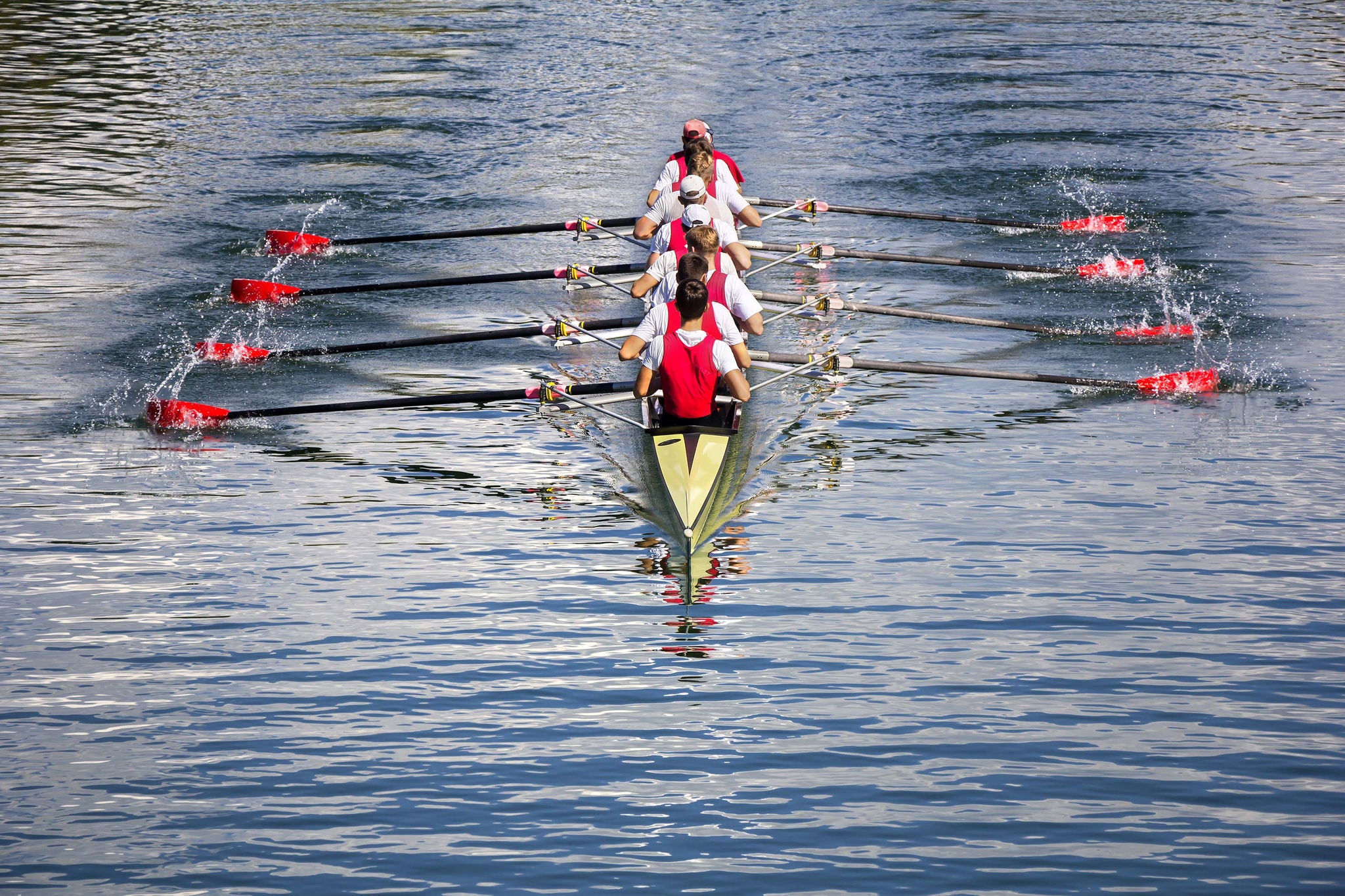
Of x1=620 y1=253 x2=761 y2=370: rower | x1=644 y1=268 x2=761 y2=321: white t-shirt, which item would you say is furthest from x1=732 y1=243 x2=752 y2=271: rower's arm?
x1=620 y1=253 x2=761 y2=370: rower

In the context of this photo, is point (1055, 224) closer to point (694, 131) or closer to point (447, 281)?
point (694, 131)

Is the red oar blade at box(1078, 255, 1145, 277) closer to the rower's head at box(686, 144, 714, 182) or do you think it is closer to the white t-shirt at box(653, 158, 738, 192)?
the white t-shirt at box(653, 158, 738, 192)

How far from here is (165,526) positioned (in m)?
11.3

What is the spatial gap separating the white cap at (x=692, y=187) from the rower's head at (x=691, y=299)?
2.99m

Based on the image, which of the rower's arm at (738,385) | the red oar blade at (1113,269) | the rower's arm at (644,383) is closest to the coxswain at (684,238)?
the rower's arm at (644,383)

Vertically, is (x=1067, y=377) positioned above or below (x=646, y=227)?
below

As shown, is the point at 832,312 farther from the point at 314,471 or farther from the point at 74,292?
the point at 74,292

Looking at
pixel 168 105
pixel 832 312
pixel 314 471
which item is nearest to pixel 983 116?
pixel 832 312

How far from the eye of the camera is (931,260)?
1828cm

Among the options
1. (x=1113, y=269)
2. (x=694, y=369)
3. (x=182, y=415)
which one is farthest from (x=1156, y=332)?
(x=182, y=415)

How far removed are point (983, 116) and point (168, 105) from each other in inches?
629

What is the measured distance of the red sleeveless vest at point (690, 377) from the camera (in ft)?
36.3

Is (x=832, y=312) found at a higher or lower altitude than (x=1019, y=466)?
higher

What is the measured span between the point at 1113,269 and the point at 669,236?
22.0ft
